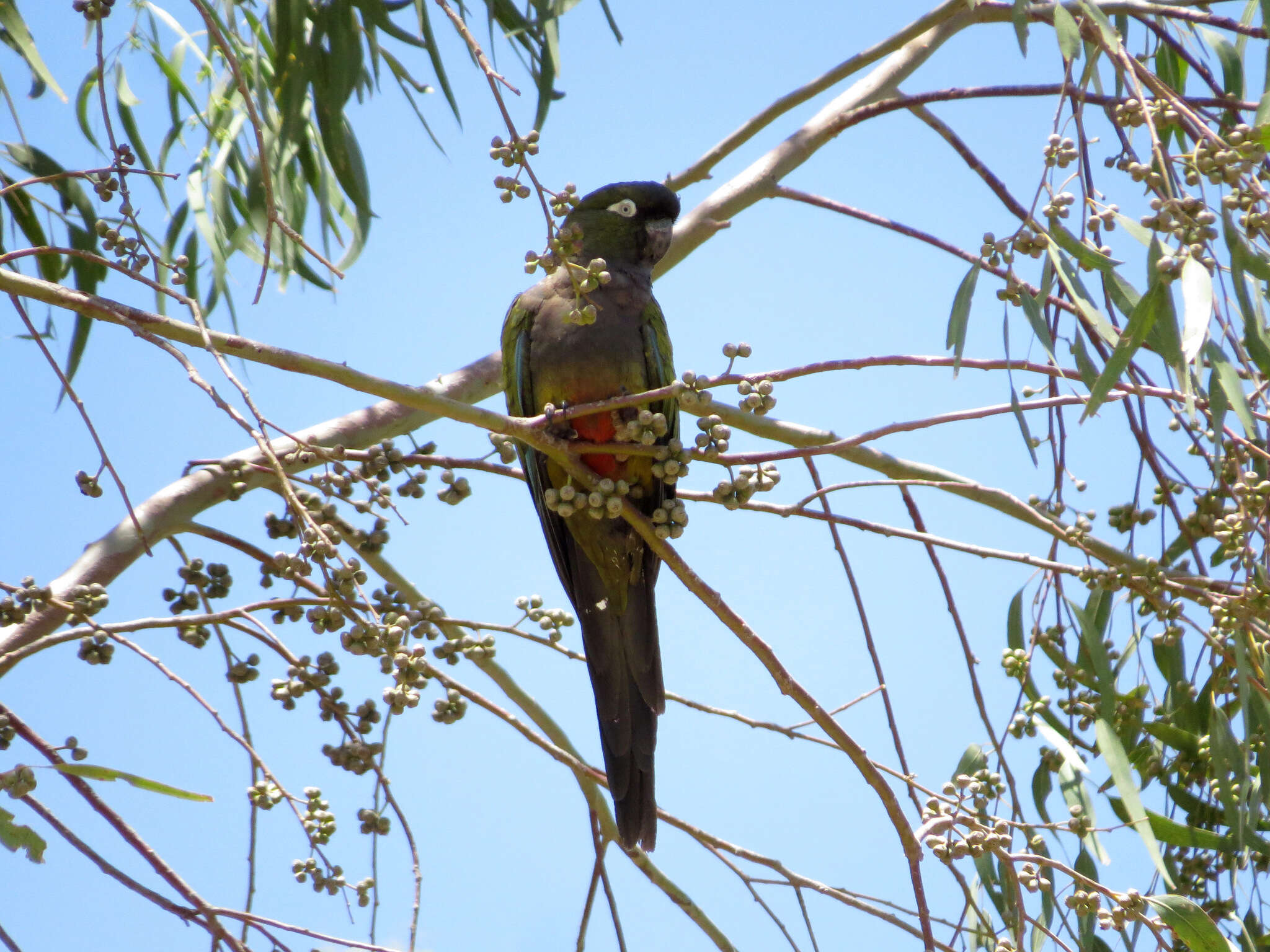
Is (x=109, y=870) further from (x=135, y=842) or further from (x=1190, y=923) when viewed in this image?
(x=1190, y=923)

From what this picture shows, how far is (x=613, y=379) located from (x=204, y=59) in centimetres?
201

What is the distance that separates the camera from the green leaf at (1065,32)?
2.22 metres

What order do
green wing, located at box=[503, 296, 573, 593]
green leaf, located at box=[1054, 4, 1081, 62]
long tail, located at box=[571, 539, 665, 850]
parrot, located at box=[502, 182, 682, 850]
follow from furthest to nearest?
green wing, located at box=[503, 296, 573, 593] → parrot, located at box=[502, 182, 682, 850] → long tail, located at box=[571, 539, 665, 850] → green leaf, located at box=[1054, 4, 1081, 62]

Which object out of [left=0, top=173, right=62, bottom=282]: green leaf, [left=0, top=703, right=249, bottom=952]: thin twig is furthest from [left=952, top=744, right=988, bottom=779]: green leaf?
[left=0, top=173, right=62, bottom=282]: green leaf

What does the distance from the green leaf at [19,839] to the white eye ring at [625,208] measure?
236 cm

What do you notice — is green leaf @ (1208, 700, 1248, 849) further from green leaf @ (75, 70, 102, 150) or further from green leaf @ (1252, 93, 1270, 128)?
green leaf @ (75, 70, 102, 150)

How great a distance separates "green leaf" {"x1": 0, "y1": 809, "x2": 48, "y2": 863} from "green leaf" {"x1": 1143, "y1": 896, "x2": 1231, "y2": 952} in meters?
1.88

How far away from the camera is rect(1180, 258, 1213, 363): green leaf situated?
1904 mm

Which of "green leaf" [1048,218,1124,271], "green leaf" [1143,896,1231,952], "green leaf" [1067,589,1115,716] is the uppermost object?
"green leaf" [1048,218,1124,271]

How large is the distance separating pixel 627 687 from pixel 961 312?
130 cm

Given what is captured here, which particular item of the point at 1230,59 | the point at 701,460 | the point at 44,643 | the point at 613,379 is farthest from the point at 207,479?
the point at 1230,59

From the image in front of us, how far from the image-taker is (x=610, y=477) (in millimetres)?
3158

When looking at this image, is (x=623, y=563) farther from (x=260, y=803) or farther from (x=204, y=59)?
(x=204, y=59)

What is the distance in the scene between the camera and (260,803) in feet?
7.06
